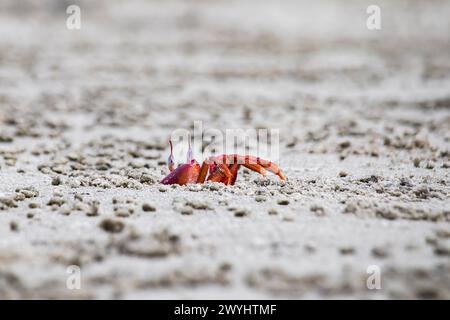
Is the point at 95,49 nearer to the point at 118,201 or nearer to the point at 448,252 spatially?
the point at 118,201

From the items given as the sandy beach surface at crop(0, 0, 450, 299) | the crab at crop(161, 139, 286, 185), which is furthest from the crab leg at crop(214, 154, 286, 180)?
the sandy beach surface at crop(0, 0, 450, 299)

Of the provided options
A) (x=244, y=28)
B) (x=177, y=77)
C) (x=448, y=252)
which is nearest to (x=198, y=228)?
(x=448, y=252)

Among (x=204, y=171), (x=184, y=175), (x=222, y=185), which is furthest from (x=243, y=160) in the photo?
(x=184, y=175)

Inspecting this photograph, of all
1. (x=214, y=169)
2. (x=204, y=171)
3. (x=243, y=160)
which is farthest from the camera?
(x=214, y=169)

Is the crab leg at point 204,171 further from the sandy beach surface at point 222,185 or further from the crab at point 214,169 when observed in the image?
the sandy beach surface at point 222,185

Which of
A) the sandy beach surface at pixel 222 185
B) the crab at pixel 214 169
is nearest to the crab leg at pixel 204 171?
the crab at pixel 214 169

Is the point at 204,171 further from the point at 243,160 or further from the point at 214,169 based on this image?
the point at 243,160

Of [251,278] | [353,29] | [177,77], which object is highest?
[353,29]
